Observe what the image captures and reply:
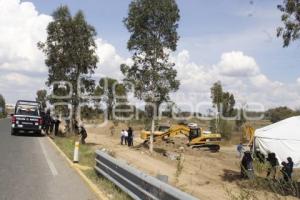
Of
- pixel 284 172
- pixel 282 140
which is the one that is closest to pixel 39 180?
pixel 284 172

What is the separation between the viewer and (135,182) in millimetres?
10531

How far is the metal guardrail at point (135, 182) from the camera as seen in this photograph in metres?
8.23

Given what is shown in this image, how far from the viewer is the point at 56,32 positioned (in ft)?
128

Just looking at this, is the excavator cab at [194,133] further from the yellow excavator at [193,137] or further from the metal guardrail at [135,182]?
the metal guardrail at [135,182]

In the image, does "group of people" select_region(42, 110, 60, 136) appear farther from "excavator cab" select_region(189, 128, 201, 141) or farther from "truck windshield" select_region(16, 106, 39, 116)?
"excavator cab" select_region(189, 128, 201, 141)

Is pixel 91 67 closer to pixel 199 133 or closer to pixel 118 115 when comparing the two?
pixel 199 133

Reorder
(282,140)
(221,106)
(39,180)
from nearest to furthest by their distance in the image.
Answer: (39,180) < (282,140) < (221,106)

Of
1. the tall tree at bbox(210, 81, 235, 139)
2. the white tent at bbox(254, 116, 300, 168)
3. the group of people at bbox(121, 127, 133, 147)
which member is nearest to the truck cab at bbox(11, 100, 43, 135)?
the group of people at bbox(121, 127, 133, 147)

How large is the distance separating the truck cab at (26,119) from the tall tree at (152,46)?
7602 millimetres

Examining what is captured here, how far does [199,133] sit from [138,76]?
11114 mm

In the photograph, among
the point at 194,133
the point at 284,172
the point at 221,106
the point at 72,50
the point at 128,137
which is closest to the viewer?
the point at 284,172

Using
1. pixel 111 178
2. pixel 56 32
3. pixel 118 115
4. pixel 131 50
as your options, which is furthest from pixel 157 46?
pixel 118 115

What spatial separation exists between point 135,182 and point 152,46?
30025 mm

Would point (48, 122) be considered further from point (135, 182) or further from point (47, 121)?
point (135, 182)
